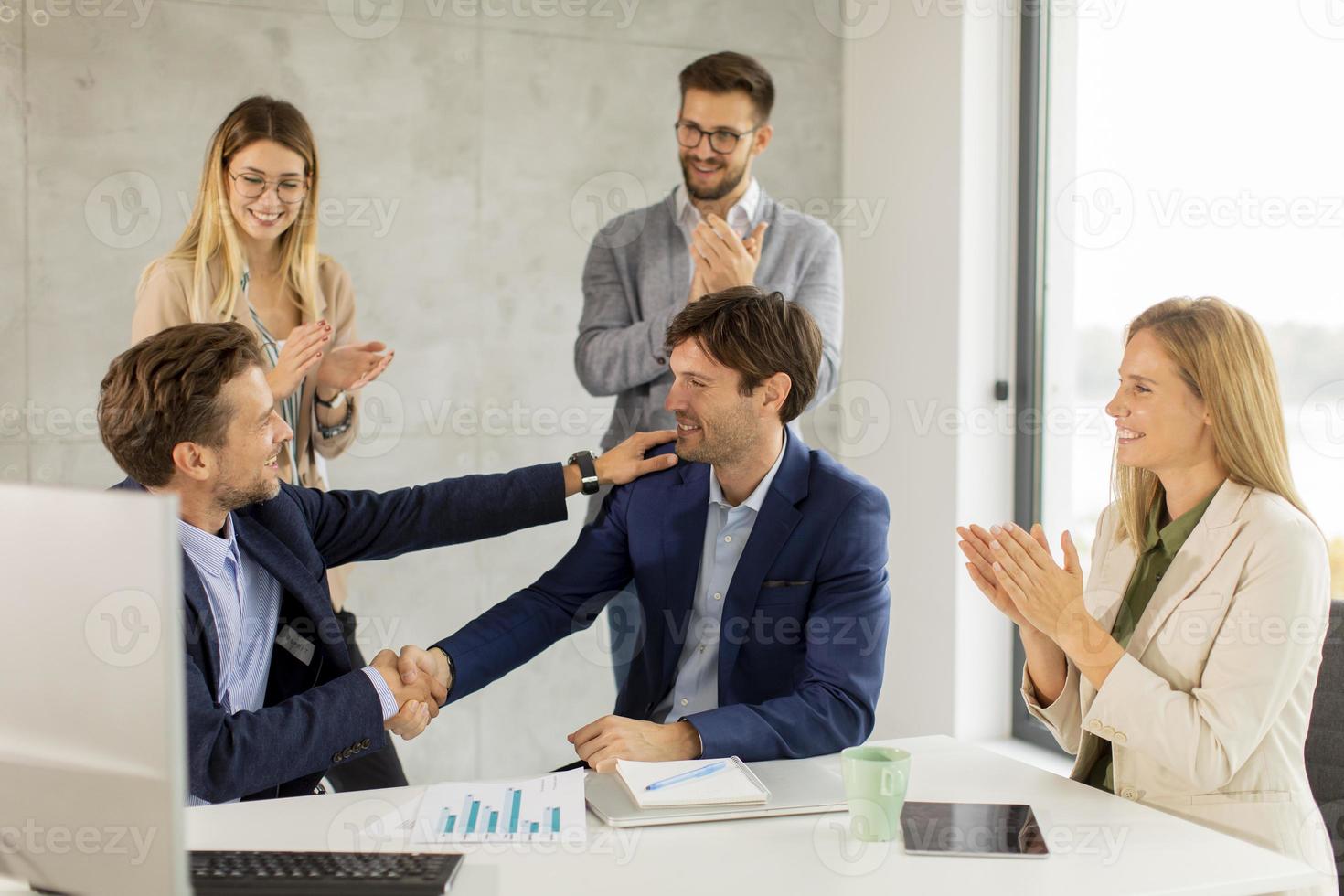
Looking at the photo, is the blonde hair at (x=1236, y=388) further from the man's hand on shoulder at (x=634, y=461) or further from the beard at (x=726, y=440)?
the man's hand on shoulder at (x=634, y=461)

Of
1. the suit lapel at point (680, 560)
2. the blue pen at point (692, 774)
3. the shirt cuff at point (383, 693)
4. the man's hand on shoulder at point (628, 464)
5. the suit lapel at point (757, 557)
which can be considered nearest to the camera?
the blue pen at point (692, 774)

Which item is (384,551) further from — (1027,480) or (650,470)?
(1027,480)

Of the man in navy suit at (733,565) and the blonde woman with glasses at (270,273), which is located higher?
the blonde woman with glasses at (270,273)

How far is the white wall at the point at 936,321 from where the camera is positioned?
3.66 m

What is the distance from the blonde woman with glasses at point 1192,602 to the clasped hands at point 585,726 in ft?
1.69

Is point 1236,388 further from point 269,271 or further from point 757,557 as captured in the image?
point 269,271

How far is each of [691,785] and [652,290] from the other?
1915 mm

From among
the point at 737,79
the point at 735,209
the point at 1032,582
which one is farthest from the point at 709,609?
the point at 737,79

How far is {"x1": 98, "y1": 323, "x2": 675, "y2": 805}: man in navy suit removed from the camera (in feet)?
5.61

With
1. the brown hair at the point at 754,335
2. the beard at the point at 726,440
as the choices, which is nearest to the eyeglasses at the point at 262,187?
the brown hair at the point at 754,335

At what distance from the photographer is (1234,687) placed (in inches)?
63.4

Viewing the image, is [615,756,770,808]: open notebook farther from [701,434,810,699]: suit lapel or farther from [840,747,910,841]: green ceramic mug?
[701,434,810,699]: suit lapel

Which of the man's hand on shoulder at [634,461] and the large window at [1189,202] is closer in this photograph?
the man's hand on shoulder at [634,461]

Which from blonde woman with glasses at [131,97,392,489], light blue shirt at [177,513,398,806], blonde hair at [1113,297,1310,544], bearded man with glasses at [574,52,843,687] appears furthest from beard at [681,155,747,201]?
light blue shirt at [177,513,398,806]
